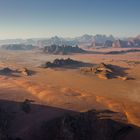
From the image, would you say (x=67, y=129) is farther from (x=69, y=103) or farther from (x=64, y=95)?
(x=64, y=95)

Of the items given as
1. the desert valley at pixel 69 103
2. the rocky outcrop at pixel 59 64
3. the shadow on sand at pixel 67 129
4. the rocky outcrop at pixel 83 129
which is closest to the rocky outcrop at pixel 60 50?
the rocky outcrop at pixel 59 64

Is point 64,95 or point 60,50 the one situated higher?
point 64,95

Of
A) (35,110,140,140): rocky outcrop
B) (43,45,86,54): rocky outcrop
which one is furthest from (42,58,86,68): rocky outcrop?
(35,110,140,140): rocky outcrop

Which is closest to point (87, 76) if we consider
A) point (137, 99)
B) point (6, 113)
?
point (137, 99)

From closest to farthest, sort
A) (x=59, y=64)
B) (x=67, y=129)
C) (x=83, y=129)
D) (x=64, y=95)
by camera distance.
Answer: (x=67, y=129), (x=83, y=129), (x=64, y=95), (x=59, y=64)

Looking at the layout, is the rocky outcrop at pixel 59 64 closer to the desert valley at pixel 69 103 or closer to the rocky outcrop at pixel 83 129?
the desert valley at pixel 69 103

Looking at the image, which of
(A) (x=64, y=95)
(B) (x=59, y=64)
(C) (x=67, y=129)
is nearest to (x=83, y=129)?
(C) (x=67, y=129)

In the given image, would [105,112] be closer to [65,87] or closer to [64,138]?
[64,138]

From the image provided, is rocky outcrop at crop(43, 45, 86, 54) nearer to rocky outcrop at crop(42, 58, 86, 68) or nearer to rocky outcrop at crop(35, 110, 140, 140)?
rocky outcrop at crop(42, 58, 86, 68)
